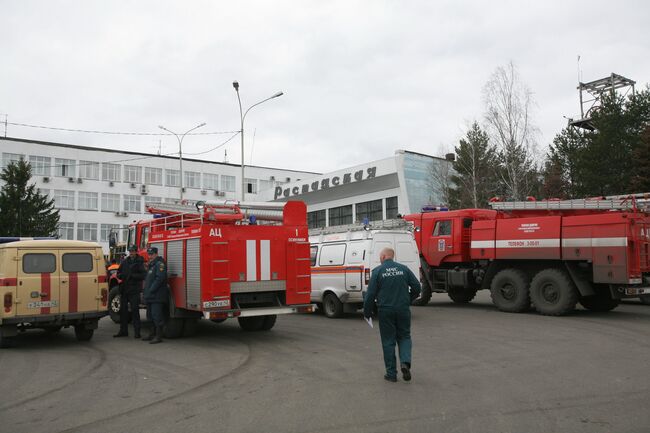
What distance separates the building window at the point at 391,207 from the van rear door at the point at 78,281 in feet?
94.6

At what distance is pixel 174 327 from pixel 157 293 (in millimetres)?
881

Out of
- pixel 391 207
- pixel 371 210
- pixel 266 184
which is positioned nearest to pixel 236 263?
pixel 391 207

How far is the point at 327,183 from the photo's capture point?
44.1 meters

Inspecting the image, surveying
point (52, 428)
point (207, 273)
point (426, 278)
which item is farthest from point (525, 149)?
point (52, 428)

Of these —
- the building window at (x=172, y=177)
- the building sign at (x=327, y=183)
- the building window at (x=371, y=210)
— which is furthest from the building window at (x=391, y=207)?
the building window at (x=172, y=177)

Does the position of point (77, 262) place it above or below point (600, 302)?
above

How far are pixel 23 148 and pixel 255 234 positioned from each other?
49.4 meters

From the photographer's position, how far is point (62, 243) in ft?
35.2

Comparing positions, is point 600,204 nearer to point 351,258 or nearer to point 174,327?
Result: point 351,258

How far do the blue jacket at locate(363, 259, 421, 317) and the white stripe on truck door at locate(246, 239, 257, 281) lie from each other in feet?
12.6

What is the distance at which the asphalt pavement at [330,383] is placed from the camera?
5.39 m

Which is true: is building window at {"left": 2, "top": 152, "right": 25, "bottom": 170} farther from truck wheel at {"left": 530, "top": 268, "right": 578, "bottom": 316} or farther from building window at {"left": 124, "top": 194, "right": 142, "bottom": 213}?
truck wheel at {"left": 530, "top": 268, "right": 578, "bottom": 316}

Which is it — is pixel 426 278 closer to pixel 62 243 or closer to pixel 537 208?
pixel 537 208

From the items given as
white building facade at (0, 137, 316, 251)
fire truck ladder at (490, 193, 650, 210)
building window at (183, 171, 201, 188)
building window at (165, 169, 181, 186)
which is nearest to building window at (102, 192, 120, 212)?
white building facade at (0, 137, 316, 251)
